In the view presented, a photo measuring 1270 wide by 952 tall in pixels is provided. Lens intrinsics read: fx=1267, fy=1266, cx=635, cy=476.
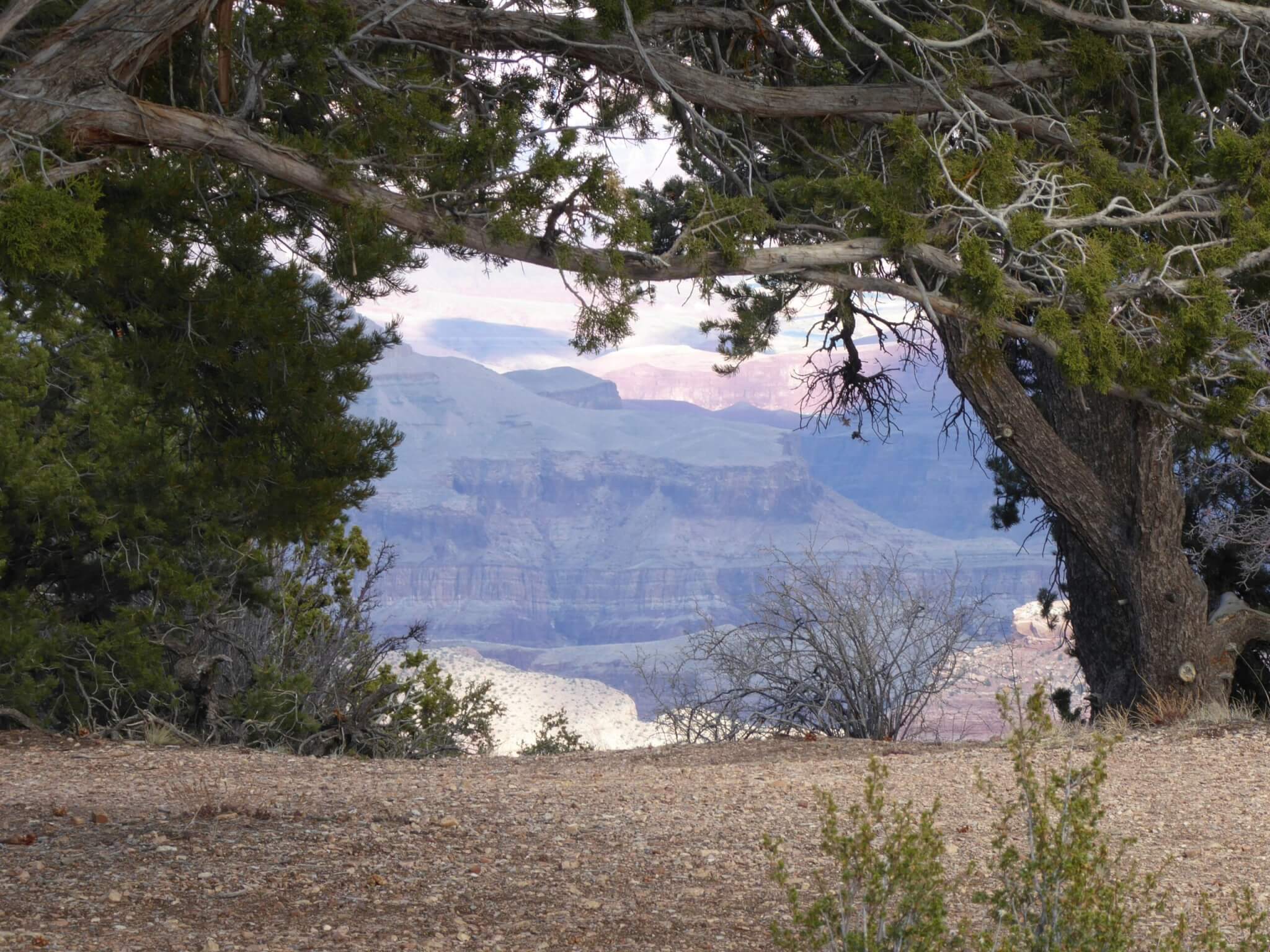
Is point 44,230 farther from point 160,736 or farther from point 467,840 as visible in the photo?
point 160,736

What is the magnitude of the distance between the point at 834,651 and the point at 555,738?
338cm

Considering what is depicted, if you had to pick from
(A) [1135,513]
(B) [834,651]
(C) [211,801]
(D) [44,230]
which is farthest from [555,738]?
(D) [44,230]

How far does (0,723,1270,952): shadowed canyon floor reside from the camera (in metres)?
3.96

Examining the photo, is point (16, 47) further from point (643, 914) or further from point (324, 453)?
point (643, 914)

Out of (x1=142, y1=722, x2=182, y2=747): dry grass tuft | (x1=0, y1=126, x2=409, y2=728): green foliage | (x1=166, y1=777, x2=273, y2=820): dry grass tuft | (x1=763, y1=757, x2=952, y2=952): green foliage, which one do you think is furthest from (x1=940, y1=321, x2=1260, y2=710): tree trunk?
(x1=763, y1=757, x2=952, y2=952): green foliage

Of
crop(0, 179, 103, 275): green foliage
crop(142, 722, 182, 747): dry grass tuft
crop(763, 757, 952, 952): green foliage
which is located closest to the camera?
crop(763, 757, 952, 952): green foliage

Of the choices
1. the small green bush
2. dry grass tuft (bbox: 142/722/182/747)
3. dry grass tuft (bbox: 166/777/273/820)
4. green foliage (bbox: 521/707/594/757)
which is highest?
the small green bush

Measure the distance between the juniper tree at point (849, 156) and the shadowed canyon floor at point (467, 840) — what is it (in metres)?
2.09

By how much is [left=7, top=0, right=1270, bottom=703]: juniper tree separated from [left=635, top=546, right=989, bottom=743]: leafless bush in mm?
1325

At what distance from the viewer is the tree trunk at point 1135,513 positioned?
30.4 ft

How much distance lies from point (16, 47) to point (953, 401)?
827 centimetres

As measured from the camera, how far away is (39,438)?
384 inches

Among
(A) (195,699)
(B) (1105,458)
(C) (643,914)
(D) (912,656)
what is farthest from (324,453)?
(B) (1105,458)

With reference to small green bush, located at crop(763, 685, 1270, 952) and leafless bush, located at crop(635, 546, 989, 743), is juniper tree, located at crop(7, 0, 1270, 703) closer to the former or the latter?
leafless bush, located at crop(635, 546, 989, 743)
